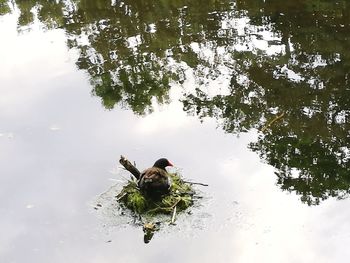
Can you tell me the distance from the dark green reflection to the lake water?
0.04m

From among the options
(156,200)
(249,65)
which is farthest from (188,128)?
(249,65)

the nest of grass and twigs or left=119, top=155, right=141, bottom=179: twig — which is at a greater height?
left=119, top=155, right=141, bottom=179: twig

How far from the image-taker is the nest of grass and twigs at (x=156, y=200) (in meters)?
7.00

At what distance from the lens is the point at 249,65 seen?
11297 millimetres

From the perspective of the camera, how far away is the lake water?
675 centimetres

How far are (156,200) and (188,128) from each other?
2493 mm

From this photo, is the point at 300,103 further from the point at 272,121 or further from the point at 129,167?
the point at 129,167

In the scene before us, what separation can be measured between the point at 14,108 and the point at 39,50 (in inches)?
129

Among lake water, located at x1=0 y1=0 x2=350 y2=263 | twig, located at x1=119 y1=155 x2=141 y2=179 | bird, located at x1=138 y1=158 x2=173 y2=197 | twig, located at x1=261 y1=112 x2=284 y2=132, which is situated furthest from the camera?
twig, located at x1=261 y1=112 x2=284 y2=132

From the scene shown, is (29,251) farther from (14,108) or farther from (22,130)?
(14,108)

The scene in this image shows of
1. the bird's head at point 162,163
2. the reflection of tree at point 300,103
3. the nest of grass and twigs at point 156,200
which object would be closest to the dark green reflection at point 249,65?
the reflection of tree at point 300,103

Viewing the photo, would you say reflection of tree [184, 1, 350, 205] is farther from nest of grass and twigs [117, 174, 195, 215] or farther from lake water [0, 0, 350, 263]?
nest of grass and twigs [117, 174, 195, 215]

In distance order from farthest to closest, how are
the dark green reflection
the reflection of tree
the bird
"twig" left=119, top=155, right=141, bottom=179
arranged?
the dark green reflection < the reflection of tree < "twig" left=119, top=155, right=141, bottom=179 < the bird

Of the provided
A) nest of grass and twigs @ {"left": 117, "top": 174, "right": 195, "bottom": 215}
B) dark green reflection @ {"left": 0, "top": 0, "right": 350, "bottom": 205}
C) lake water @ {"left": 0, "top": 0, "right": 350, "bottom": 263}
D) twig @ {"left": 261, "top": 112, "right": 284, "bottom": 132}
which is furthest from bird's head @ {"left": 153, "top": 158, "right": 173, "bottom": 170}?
twig @ {"left": 261, "top": 112, "right": 284, "bottom": 132}
